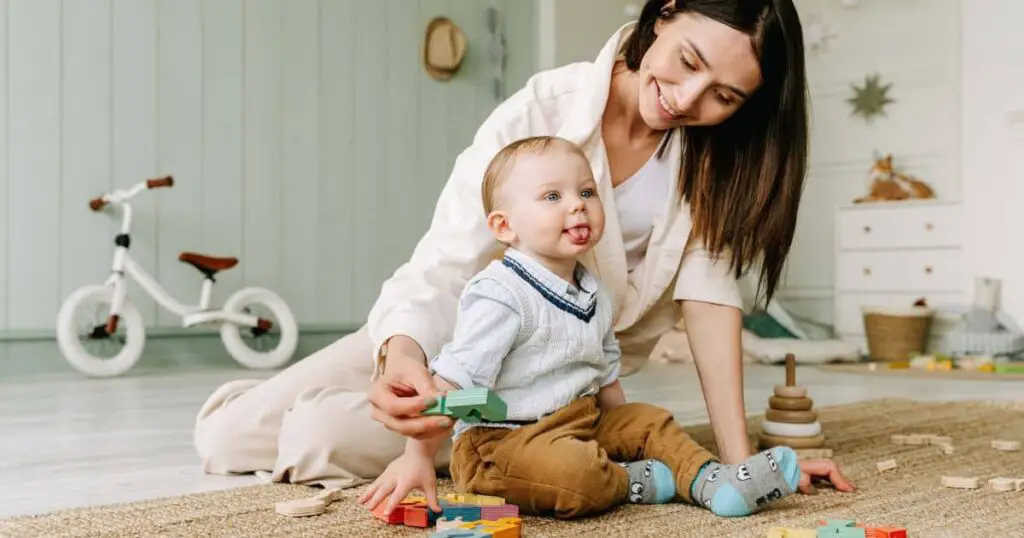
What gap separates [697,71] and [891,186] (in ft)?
12.0

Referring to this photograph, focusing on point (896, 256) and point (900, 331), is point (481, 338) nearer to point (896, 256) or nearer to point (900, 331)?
point (900, 331)

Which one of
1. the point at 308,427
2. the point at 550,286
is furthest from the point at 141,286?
the point at 550,286

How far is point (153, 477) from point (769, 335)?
3543mm

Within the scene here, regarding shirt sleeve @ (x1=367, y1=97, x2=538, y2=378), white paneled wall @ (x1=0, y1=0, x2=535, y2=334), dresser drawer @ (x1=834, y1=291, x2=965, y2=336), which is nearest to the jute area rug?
shirt sleeve @ (x1=367, y1=97, x2=538, y2=378)

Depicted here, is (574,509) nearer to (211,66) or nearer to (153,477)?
(153,477)

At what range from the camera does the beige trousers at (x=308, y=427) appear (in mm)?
1429

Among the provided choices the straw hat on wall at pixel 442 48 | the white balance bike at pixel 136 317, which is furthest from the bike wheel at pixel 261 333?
the straw hat on wall at pixel 442 48

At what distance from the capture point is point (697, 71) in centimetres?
135

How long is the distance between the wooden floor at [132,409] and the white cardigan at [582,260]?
15.2 inches

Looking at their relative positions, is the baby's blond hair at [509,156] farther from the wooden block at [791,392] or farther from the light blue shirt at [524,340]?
the wooden block at [791,392]

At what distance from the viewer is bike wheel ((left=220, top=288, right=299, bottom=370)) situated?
377cm

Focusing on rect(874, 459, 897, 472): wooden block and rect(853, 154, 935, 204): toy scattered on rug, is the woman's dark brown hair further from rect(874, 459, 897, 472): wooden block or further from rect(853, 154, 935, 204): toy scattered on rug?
rect(853, 154, 935, 204): toy scattered on rug

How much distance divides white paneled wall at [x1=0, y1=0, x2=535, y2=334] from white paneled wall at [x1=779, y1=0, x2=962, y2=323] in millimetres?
1483

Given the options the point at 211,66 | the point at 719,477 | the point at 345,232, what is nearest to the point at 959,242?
the point at 345,232
